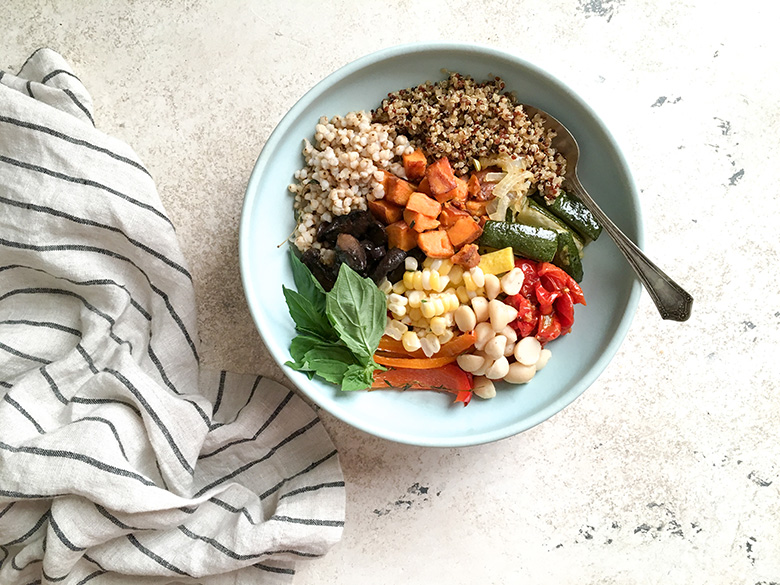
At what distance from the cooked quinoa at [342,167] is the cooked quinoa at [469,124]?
0.19ft

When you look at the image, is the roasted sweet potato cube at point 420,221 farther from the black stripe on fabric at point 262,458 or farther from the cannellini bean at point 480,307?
the black stripe on fabric at point 262,458

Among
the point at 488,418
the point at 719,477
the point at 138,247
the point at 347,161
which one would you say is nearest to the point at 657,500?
the point at 719,477

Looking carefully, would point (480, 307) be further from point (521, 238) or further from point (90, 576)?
point (90, 576)

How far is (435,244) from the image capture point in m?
1.77

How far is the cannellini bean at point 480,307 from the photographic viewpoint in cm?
177

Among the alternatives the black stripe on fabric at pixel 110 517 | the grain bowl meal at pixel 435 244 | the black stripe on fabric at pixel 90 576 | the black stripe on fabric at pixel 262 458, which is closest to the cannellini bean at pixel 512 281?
the grain bowl meal at pixel 435 244

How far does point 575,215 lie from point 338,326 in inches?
29.2

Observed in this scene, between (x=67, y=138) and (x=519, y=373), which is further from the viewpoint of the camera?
(x=67, y=138)

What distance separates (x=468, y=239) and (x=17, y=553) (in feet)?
5.44

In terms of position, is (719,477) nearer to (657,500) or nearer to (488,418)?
(657,500)

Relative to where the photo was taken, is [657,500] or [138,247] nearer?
[138,247]

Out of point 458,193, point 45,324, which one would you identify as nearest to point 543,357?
point 458,193

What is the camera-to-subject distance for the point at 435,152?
1.81m

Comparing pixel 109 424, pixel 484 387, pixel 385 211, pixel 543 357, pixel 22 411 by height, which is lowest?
pixel 22 411
